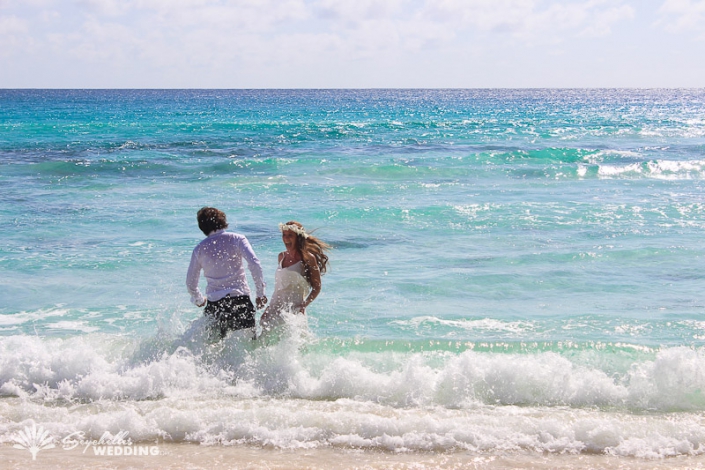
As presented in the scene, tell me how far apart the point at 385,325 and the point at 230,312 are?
2.41 m

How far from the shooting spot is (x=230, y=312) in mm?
5652

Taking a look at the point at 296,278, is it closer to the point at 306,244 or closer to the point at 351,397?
the point at 306,244

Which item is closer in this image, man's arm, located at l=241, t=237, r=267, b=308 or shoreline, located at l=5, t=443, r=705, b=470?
shoreline, located at l=5, t=443, r=705, b=470

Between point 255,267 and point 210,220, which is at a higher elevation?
point 210,220

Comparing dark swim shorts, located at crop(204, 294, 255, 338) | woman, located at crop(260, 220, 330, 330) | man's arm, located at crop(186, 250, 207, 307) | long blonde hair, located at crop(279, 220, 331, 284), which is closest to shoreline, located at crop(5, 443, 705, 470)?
dark swim shorts, located at crop(204, 294, 255, 338)

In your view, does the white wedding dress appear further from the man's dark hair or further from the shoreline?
the shoreline

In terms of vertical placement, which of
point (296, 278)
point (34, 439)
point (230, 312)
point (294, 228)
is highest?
point (294, 228)

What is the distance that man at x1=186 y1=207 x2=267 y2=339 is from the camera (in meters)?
5.58

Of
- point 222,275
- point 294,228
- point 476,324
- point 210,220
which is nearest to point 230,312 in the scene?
point 222,275

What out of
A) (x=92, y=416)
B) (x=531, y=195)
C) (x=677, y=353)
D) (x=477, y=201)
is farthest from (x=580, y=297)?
(x=531, y=195)

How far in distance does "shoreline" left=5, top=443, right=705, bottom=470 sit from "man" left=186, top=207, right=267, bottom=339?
131 cm

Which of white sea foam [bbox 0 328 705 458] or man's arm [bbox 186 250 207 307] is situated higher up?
man's arm [bbox 186 250 207 307]

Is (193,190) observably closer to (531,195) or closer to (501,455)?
(531,195)

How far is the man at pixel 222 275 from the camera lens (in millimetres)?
5582
